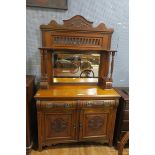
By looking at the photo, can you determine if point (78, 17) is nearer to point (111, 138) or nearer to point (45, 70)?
point (45, 70)

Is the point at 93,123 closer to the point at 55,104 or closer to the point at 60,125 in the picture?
the point at 60,125

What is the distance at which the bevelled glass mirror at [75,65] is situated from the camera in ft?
6.48

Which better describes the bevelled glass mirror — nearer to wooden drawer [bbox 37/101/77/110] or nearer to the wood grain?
wooden drawer [bbox 37/101/77/110]

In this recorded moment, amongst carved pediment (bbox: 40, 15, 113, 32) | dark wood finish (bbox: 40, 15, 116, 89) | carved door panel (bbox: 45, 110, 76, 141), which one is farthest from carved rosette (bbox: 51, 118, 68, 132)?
carved pediment (bbox: 40, 15, 113, 32)

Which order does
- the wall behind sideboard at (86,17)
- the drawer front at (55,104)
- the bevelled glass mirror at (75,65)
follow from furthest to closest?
the bevelled glass mirror at (75,65), the wall behind sideboard at (86,17), the drawer front at (55,104)

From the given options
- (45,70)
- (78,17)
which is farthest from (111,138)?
(78,17)

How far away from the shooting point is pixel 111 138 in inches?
74.2

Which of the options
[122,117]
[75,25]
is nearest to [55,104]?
[122,117]

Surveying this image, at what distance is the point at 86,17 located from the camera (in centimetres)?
192

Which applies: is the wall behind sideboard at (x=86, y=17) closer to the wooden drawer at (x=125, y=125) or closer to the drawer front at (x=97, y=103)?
the drawer front at (x=97, y=103)

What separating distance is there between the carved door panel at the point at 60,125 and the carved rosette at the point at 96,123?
0.20 metres

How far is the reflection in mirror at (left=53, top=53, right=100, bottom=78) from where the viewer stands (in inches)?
77.8

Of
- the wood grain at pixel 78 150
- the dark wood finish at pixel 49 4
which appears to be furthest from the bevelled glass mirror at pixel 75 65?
the wood grain at pixel 78 150

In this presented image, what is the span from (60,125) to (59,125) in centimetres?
1
